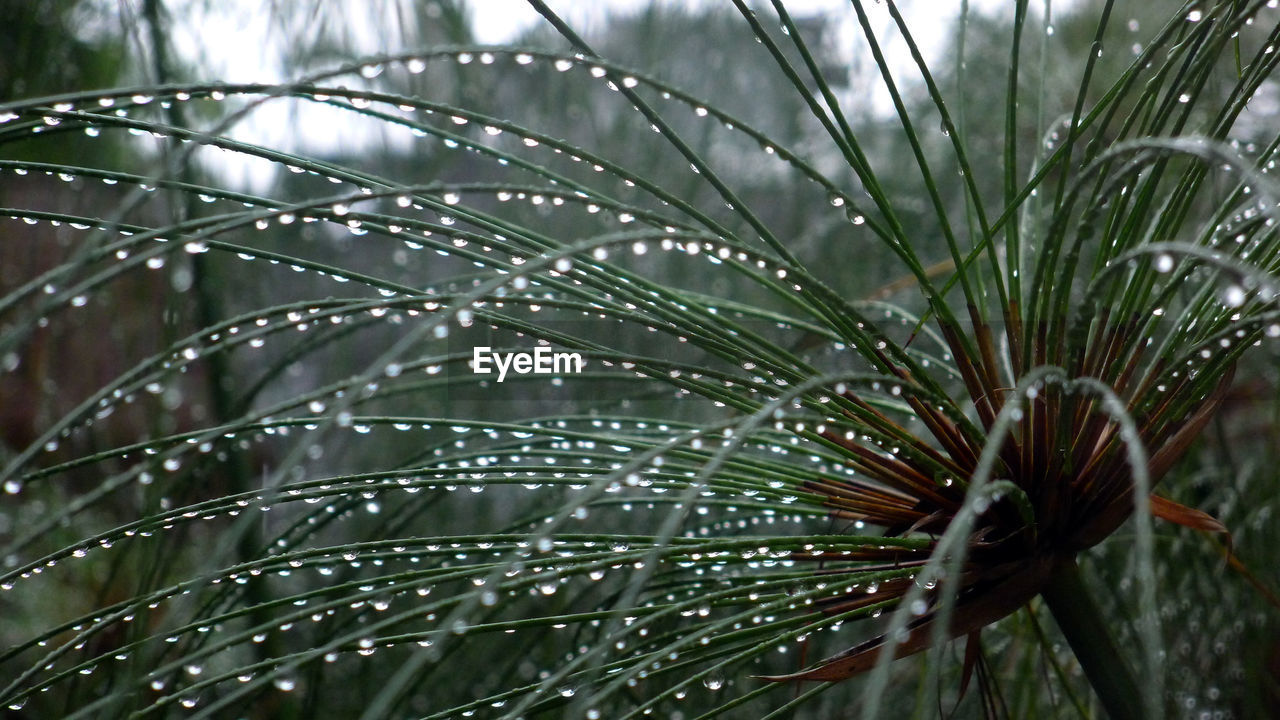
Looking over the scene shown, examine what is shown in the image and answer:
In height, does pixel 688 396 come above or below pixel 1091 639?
above

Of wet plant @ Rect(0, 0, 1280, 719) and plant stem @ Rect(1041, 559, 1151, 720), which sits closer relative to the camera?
wet plant @ Rect(0, 0, 1280, 719)

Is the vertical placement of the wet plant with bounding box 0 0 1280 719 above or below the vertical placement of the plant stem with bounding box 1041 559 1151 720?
above

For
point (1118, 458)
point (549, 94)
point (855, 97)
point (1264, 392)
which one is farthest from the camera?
point (549, 94)

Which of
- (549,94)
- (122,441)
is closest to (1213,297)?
(549,94)

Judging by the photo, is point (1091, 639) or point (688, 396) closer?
point (1091, 639)

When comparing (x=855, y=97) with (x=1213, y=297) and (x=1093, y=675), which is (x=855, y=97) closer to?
(x=1213, y=297)

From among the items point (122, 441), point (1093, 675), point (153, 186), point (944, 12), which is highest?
point (944, 12)

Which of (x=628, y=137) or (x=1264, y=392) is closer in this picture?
(x=1264, y=392)
